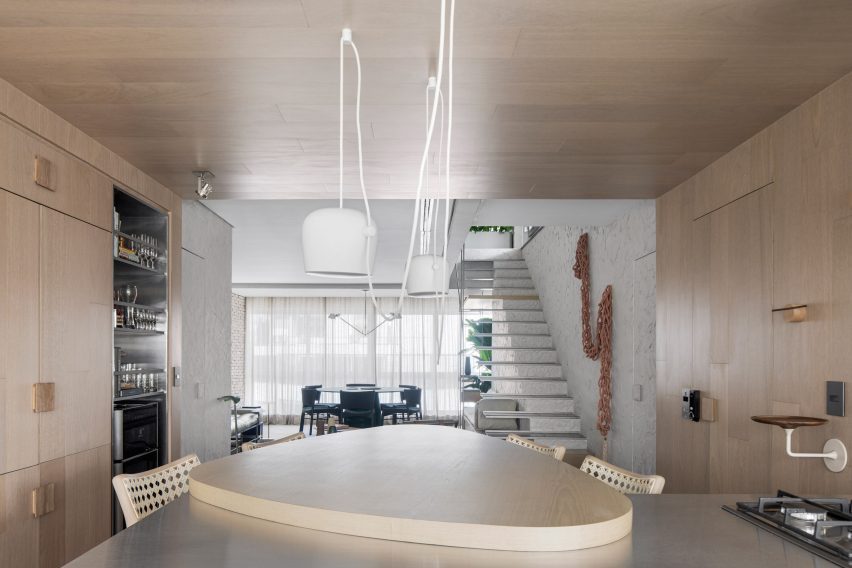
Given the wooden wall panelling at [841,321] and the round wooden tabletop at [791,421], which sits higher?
the wooden wall panelling at [841,321]

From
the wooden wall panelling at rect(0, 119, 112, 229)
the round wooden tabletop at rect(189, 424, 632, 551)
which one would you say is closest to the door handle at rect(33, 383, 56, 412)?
the wooden wall panelling at rect(0, 119, 112, 229)

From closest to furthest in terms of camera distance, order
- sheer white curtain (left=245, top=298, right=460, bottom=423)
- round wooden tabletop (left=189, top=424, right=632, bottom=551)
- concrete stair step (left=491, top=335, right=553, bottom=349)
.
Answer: round wooden tabletop (left=189, top=424, right=632, bottom=551)
concrete stair step (left=491, top=335, right=553, bottom=349)
sheer white curtain (left=245, top=298, right=460, bottom=423)

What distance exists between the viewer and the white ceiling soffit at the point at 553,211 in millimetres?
5629

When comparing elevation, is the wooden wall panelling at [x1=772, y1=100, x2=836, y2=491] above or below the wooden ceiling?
below

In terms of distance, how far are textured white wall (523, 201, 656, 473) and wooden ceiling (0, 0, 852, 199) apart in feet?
5.73

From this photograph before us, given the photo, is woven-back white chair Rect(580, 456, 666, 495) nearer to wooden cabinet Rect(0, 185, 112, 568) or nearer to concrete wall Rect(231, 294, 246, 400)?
wooden cabinet Rect(0, 185, 112, 568)

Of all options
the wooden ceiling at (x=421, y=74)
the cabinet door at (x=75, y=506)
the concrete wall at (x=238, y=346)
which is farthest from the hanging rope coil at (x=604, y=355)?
the concrete wall at (x=238, y=346)

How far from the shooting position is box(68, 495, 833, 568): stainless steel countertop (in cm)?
154

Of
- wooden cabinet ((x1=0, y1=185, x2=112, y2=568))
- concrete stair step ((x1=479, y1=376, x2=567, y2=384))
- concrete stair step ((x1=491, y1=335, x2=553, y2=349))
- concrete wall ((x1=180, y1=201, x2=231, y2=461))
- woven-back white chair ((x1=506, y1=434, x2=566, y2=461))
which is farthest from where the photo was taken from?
concrete stair step ((x1=491, y1=335, x2=553, y2=349))

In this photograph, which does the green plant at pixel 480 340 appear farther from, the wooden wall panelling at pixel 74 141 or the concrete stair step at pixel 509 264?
the wooden wall panelling at pixel 74 141

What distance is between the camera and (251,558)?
61.5 inches

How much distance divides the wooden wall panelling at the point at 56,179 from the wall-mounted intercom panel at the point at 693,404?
3.31 metres

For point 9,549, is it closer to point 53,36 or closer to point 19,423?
point 19,423

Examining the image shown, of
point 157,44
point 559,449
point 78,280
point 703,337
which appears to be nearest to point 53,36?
point 157,44
